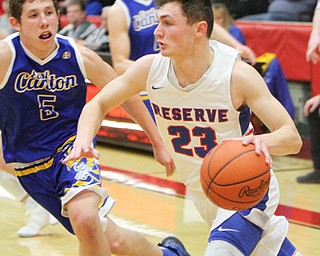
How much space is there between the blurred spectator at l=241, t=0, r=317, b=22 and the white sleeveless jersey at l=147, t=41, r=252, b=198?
5.83 m

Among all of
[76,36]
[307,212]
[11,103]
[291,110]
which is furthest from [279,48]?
[11,103]

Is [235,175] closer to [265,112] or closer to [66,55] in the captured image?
[265,112]

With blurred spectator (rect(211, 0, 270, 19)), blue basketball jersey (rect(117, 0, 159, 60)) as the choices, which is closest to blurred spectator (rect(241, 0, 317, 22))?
blurred spectator (rect(211, 0, 270, 19))

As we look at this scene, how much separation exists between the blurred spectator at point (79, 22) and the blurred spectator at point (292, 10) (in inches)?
98.5

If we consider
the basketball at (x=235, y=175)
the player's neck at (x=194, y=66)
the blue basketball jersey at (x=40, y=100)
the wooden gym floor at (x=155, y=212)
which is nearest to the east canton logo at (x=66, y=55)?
the blue basketball jersey at (x=40, y=100)

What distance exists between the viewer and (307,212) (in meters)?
6.78

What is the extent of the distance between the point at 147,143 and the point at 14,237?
347 cm

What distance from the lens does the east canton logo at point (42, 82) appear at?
190 inches

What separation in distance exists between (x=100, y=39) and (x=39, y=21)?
5907mm

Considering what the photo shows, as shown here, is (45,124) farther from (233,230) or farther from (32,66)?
(233,230)

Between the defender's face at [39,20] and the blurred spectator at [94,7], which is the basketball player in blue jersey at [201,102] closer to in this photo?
the defender's face at [39,20]

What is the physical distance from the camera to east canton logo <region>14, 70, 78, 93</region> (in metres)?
4.82

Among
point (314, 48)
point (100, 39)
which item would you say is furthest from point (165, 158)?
point (100, 39)

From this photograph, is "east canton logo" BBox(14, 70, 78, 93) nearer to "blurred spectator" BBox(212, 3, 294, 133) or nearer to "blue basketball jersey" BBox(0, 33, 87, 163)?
"blue basketball jersey" BBox(0, 33, 87, 163)
